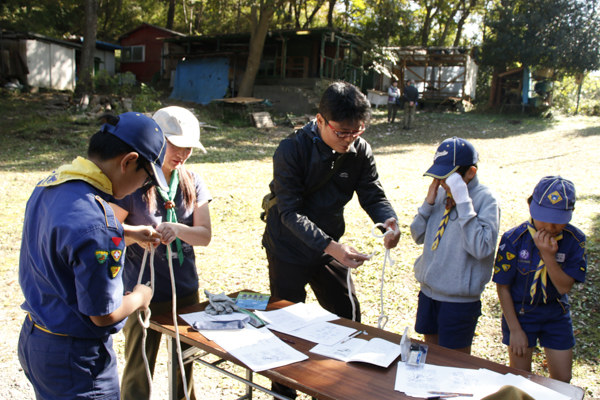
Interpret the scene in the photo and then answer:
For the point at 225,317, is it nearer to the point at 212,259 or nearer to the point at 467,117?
the point at 212,259

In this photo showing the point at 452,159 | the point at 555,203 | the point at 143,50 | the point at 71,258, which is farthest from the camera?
the point at 143,50

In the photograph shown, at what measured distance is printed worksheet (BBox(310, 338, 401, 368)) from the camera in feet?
7.03

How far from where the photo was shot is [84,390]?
188 centimetres

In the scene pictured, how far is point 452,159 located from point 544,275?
0.83 meters

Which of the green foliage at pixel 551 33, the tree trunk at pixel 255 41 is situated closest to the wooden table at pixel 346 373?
the tree trunk at pixel 255 41

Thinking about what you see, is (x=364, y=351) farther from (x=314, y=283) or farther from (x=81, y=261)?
(x=81, y=261)

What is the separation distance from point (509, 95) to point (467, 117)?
381cm

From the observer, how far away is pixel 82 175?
5.65ft

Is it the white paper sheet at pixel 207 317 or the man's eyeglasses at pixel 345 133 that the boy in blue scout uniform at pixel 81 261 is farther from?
the man's eyeglasses at pixel 345 133

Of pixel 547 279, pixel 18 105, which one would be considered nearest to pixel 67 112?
pixel 18 105

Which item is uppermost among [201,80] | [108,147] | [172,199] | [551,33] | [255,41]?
[551,33]

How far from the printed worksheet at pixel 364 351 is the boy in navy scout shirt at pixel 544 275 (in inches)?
32.9

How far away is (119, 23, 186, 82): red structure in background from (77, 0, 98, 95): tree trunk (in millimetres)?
7794

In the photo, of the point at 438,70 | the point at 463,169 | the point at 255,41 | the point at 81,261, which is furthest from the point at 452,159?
the point at 438,70
